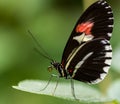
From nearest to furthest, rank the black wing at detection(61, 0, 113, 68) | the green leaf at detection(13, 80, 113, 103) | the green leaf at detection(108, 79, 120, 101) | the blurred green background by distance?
1. the green leaf at detection(13, 80, 113, 103)
2. the green leaf at detection(108, 79, 120, 101)
3. the black wing at detection(61, 0, 113, 68)
4. the blurred green background

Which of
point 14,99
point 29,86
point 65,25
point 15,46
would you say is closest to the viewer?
point 29,86

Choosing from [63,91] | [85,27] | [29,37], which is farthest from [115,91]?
[29,37]

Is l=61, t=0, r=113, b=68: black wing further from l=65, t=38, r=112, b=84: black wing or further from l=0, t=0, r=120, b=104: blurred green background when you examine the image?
l=0, t=0, r=120, b=104: blurred green background

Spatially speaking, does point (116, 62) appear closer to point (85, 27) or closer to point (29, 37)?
point (85, 27)

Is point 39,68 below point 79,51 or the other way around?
below

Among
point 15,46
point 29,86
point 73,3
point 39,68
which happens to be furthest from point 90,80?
point 73,3

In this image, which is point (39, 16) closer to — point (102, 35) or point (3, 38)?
point (3, 38)

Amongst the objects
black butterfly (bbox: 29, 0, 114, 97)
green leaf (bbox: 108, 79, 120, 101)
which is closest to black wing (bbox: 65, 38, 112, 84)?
black butterfly (bbox: 29, 0, 114, 97)
